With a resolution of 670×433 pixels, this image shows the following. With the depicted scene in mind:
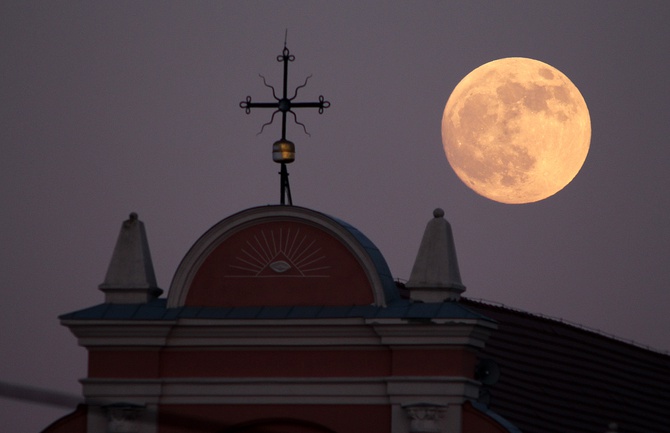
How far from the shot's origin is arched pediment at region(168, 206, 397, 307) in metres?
21.7

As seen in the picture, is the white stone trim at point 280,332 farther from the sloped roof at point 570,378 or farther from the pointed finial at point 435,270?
the sloped roof at point 570,378

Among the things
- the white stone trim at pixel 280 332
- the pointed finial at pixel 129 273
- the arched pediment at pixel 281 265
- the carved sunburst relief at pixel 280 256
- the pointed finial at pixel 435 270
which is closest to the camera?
the white stone trim at pixel 280 332

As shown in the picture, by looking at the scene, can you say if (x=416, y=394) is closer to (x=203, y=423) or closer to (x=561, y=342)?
(x=203, y=423)

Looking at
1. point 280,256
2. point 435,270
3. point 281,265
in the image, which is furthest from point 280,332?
point 435,270

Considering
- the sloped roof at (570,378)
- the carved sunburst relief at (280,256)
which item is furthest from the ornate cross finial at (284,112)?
the sloped roof at (570,378)

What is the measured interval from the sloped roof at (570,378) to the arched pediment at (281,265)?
1653cm

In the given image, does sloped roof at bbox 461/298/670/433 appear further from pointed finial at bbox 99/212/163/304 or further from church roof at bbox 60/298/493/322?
church roof at bbox 60/298/493/322

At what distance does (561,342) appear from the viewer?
140 ft

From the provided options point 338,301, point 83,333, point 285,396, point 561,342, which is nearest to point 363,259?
point 338,301

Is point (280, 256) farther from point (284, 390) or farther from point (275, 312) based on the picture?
point (284, 390)

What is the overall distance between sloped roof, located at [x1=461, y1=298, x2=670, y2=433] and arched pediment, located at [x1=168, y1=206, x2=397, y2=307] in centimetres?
1653

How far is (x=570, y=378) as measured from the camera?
138 ft

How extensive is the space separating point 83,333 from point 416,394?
14.2 ft

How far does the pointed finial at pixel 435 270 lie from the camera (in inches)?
851
